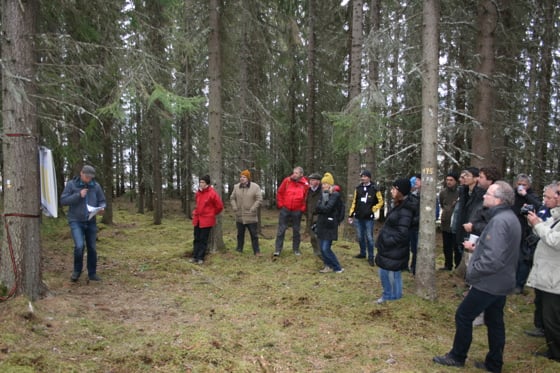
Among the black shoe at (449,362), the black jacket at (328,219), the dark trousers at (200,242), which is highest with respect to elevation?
the black jacket at (328,219)

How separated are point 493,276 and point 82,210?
6388mm

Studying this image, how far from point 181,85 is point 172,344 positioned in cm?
1172

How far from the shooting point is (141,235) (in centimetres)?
1353

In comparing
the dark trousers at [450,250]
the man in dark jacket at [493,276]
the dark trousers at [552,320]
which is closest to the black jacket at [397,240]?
the man in dark jacket at [493,276]

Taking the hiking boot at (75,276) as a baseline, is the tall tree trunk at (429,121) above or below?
above

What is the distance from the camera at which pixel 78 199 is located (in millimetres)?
6633

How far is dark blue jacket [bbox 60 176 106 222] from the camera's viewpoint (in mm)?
6553

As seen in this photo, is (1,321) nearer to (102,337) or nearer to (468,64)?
(102,337)

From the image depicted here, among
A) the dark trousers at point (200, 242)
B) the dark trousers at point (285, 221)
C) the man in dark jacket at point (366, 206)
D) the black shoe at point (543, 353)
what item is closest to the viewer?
the black shoe at point (543, 353)

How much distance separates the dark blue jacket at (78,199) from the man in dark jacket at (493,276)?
6065 mm

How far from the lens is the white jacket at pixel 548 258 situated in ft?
13.5

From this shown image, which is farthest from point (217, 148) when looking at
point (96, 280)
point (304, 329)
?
point (304, 329)

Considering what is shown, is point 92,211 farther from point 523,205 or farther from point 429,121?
point 523,205

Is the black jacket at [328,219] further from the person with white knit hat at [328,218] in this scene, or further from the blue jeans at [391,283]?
the blue jeans at [391,283]
